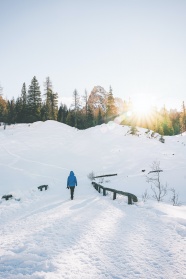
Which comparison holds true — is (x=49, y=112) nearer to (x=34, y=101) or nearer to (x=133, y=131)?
(x=34, y=101)

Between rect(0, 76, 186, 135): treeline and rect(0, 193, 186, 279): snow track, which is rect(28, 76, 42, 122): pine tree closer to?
rect(0, 76, 186, 135): treeline

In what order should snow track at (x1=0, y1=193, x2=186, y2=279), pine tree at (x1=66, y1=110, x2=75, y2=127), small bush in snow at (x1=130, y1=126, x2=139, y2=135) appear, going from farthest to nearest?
pine tree at (x1=66, y1=110, x2=75, y2=127) → small bush in snow at (x1=130, y1=126, x2=139, y2=135) → snow track at (x1=0, y1=193, x2=186, y2=279)

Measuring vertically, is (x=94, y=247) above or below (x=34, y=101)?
below

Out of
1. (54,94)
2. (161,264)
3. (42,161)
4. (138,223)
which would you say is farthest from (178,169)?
(54,94)

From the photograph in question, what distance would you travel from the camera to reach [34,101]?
5447cm

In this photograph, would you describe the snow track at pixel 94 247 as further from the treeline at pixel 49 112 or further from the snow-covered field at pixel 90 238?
the treeline at pixel 49 112

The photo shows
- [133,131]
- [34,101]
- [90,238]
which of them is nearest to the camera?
[90,238]

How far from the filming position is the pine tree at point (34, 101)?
53719 mm

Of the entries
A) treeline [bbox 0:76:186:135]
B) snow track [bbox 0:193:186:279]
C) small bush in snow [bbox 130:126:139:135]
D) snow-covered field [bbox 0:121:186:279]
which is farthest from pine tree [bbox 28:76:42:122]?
snow track [bbox 0:193:186:279]

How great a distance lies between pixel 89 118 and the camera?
67.4 metres

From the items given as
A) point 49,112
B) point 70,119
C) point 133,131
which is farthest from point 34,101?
point 133,131

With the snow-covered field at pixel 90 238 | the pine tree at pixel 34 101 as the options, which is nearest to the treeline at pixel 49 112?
the pine tree at pixel 34 101

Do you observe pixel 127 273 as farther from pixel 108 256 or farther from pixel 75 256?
pixel 75 256

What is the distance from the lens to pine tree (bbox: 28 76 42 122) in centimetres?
5372
